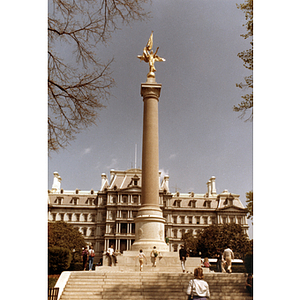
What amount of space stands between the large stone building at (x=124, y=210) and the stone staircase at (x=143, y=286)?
52.7 m

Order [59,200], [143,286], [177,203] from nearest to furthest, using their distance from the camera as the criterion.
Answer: [143,286]
[59,200]
[177,203]

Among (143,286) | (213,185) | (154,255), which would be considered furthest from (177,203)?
(143,286)

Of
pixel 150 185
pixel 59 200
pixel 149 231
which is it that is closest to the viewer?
pixel 149 231

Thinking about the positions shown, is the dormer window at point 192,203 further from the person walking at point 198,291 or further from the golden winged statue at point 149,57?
the person walking at point 198,291

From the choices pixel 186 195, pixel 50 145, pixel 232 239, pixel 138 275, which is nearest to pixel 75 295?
pixel 138 275

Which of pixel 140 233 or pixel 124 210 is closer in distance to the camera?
pixel 140 233

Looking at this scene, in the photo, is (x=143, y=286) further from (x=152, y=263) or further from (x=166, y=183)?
(x=166, y=183)

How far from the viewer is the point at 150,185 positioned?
20.4m

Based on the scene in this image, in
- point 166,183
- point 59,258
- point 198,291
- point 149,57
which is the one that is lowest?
point 59,258

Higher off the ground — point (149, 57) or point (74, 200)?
point (149, 57)

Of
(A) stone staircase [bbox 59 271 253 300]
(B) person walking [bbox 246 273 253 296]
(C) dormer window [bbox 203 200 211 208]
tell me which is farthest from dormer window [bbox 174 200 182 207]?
(B) person walking [bbox 246 273 253 296]

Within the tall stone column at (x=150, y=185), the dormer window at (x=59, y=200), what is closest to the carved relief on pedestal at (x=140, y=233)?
the tall stone column at (x=150, y=185)

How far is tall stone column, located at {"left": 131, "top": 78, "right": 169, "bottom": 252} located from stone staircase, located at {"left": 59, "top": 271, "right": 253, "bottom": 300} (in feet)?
17.4

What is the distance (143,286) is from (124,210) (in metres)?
58.6
